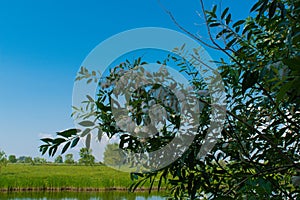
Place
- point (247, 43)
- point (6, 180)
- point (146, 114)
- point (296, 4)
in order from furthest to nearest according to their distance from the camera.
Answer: point (6, 180), point (247, 43), point (146, 114), point (296, 4)

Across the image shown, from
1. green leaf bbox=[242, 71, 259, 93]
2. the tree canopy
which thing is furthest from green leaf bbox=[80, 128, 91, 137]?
green leaf bbox=[242, 71, 259, 93]

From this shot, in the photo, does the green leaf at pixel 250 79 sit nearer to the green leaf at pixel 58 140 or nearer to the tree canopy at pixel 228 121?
the tree canopy at pixel 228 121

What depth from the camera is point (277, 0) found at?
79 centimetres

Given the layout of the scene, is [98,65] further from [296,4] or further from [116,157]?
[296,4]

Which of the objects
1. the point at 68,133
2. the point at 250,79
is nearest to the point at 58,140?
the point at 68,133

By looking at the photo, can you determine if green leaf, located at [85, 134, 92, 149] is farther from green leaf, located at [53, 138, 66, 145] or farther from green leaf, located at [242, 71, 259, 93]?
green leaf, located at [242, 71, 259, 93]

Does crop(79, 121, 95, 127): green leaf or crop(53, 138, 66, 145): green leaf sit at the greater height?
crop(79, 121, 95, 127): green leaf

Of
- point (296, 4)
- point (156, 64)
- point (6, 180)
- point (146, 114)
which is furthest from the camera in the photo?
point (6, 180)

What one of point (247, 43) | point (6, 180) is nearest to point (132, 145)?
point (247, 43)

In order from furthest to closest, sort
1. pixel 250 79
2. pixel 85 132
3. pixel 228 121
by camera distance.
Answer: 1. pixel 228 121
2. pixel 85 132
3. pixel 250 79

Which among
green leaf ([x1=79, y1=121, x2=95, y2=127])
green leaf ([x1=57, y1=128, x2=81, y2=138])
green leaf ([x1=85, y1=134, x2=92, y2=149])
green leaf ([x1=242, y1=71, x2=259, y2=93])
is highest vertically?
green leaf ([x1=242, y1=71, x2=259, y2=93])

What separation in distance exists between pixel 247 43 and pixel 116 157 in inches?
21.4

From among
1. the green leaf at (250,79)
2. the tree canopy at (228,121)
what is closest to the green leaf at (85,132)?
the tree canopy at (228,121)

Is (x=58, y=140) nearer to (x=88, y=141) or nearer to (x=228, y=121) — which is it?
(x=88, y=141)
